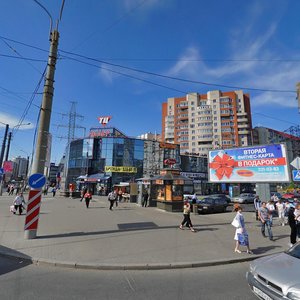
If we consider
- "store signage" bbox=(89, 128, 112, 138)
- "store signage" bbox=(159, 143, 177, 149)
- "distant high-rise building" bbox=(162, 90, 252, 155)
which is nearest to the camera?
"store signage" bbox=(89, 128, 112, 138)

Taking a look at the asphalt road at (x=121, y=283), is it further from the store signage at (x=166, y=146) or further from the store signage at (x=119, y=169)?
the store signage at (x=166, y=146)

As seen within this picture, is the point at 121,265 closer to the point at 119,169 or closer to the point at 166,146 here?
the point at 119,169

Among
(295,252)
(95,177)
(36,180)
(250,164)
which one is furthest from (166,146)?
(295,252)

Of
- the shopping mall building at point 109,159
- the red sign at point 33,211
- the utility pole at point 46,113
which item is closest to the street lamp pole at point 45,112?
the utility pole at point 46,113

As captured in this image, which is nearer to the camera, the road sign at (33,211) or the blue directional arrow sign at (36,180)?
the road sign at (33,211)

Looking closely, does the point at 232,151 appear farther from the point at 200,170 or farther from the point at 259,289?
the point at 200,170

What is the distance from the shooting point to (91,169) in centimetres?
5288

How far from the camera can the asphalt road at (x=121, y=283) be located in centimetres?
489

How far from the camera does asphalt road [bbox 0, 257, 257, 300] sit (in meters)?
4.89

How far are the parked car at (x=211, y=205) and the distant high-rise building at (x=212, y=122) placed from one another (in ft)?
234

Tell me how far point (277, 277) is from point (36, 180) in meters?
9.21

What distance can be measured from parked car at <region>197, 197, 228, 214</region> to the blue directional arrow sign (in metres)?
14.7

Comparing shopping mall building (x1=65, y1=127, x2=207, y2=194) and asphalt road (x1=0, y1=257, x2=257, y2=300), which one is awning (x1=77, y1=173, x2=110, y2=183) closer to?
shopping mall building (x1=65, y1=127, x2=207, y2=194)

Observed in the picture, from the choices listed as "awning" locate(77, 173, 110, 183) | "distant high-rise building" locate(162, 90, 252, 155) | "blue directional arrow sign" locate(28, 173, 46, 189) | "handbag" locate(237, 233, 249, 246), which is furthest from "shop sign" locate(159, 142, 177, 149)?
"handbag" locate(237, 233, 249, 246)
